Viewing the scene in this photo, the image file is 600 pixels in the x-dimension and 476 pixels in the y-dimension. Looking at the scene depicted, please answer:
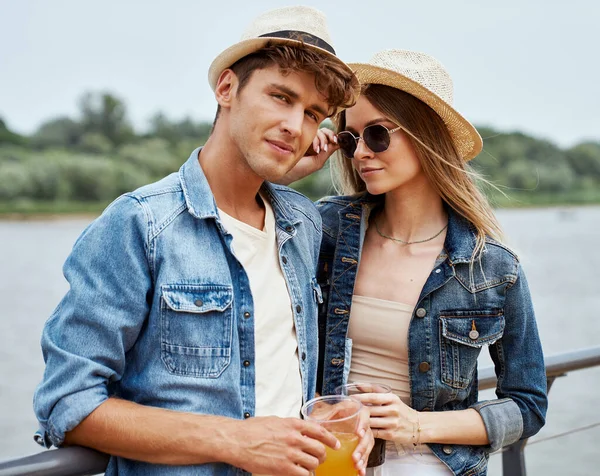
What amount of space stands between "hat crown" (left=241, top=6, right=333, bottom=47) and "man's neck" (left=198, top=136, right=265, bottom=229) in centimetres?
33

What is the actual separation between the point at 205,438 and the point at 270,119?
2.79ft

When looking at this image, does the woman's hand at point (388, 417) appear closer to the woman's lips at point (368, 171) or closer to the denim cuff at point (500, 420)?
the denim cuff at point (500, 420)

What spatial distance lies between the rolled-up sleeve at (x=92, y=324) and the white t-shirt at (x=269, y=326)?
1.04ft

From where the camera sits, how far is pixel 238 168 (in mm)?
1900

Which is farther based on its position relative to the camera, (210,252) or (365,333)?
(365,333)

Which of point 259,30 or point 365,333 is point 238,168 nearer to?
point 259,30

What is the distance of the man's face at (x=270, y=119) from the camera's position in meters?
1.86

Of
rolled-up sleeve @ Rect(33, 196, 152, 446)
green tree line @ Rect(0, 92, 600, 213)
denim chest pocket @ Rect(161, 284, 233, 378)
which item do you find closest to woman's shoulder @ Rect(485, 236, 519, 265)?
denim chest pocket @ Rect(161, 284, 233, 378)

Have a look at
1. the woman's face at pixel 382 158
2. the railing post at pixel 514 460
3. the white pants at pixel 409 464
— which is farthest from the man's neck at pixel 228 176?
the railing post at pixel 514 460

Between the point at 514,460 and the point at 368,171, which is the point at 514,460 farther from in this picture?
the point at 368,171

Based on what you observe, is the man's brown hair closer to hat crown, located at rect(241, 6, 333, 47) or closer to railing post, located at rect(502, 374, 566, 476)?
hat crown, located at rect(241, 6, 333, 47)

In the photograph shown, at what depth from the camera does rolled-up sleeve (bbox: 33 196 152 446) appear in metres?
1.51

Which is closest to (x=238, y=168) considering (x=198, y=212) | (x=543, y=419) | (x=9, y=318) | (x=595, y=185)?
(x=198, y=212)

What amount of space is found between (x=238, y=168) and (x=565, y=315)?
Result: 33.2m
